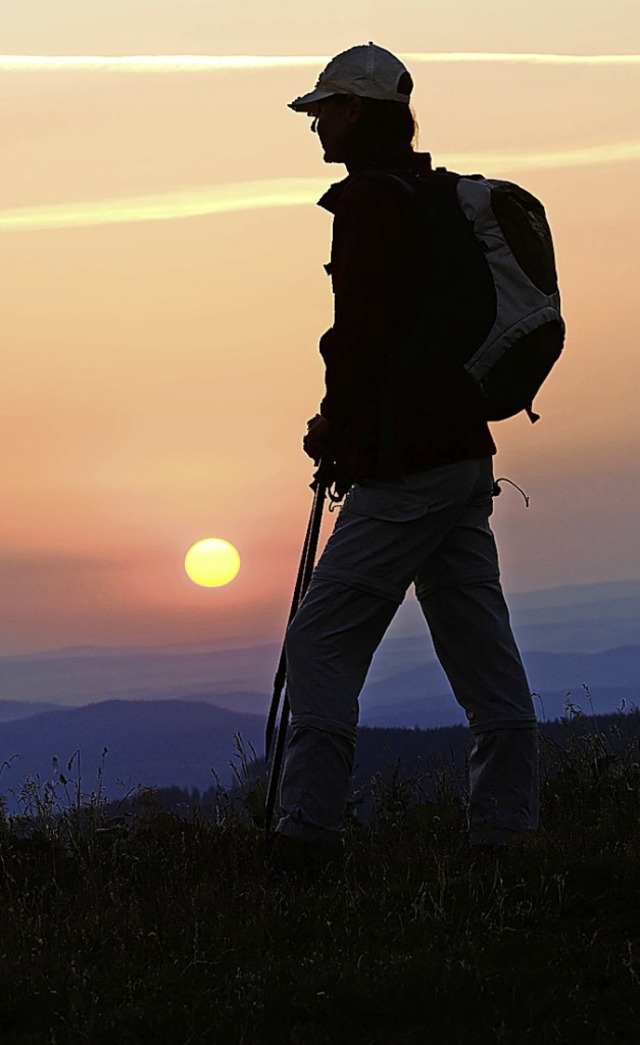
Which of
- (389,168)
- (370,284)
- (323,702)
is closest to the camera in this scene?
(370,284)

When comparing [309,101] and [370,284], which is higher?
[309,101]

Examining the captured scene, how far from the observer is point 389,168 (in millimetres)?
6375

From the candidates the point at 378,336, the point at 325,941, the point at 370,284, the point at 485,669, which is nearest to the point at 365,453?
the point at 378,336

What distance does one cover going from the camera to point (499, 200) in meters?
6.20

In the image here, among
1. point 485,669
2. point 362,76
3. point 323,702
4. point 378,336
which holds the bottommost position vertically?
point 323,702

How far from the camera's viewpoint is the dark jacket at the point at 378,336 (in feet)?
20.0

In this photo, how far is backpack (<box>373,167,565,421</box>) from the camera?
6145 mm

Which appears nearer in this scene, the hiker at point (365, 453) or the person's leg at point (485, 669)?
the hiker at point (365, 453)

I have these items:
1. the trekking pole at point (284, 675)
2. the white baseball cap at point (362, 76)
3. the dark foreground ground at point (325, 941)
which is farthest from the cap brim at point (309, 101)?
the dark foreground ground at point (325, 941)

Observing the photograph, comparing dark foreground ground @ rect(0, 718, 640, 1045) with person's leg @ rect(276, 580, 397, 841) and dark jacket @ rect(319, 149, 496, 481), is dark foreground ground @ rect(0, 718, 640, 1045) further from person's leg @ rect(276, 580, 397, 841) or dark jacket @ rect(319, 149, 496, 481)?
dark jacket @ rect(319, 149, 496, 481)

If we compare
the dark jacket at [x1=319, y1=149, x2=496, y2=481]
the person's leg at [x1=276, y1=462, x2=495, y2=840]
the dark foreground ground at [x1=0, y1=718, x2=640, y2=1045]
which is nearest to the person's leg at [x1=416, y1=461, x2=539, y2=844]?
the dark foreground ground at [x1=0, y1=718, x2=640, y2=1045]

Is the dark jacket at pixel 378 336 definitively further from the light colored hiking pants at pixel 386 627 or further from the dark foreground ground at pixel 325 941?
the dark foreground ground at pixel 325 941

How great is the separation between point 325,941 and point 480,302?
97.6 inches

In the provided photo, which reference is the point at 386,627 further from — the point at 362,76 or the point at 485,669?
the point at 362,76
